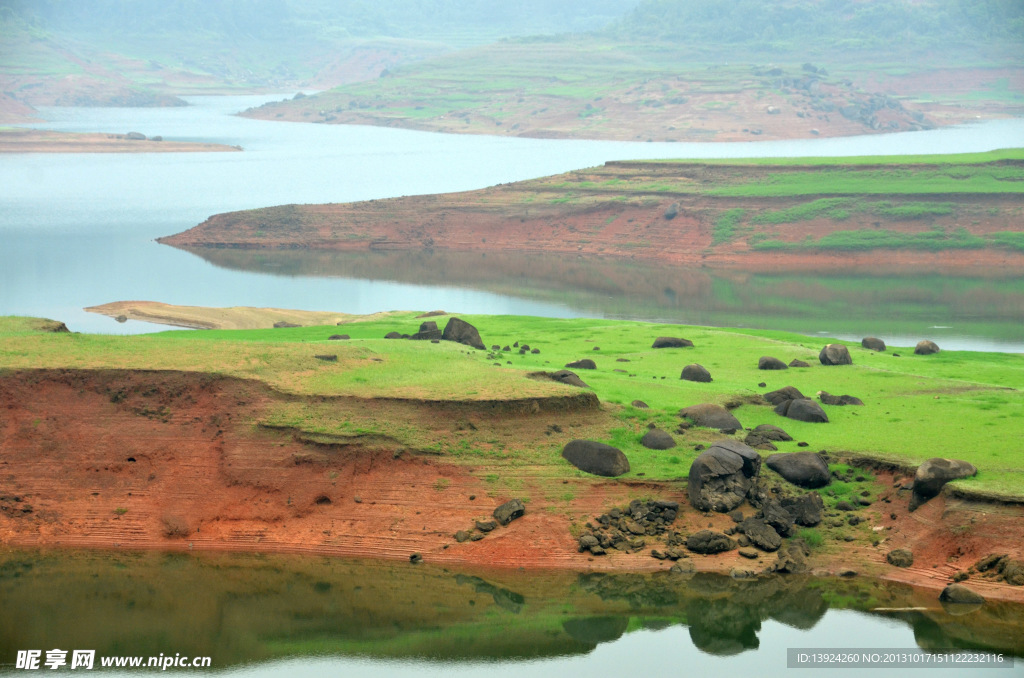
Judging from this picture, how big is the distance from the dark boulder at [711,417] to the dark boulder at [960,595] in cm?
658

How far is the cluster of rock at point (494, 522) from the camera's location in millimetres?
22984

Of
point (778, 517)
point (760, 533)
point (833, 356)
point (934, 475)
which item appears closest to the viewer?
point (934, 475)

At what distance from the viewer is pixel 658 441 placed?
24750mm

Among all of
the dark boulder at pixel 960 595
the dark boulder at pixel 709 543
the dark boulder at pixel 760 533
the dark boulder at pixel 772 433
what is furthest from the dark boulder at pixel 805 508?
the dark boulder at pixel 960 595

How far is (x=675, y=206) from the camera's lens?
80250 millimetres

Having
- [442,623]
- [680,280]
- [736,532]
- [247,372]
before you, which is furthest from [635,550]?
[680,280]

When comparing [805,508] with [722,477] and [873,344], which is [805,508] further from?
[873,344]

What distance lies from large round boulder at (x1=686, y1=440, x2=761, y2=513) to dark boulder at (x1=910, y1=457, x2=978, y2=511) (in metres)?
3.10

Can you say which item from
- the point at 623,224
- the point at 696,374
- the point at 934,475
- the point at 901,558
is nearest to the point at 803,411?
the point at 696,374

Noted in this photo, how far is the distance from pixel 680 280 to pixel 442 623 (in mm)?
51497

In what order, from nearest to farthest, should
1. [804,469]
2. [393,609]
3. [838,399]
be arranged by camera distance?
[393,609]
[804,469]
[838,399]

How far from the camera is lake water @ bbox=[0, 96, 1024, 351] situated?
5822 centimetres

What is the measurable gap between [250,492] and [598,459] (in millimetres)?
7495

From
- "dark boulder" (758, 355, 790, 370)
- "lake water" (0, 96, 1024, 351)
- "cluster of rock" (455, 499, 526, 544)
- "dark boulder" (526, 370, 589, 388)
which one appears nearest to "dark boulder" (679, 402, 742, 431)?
"dark boulder" (526, 370, 589, 388)
